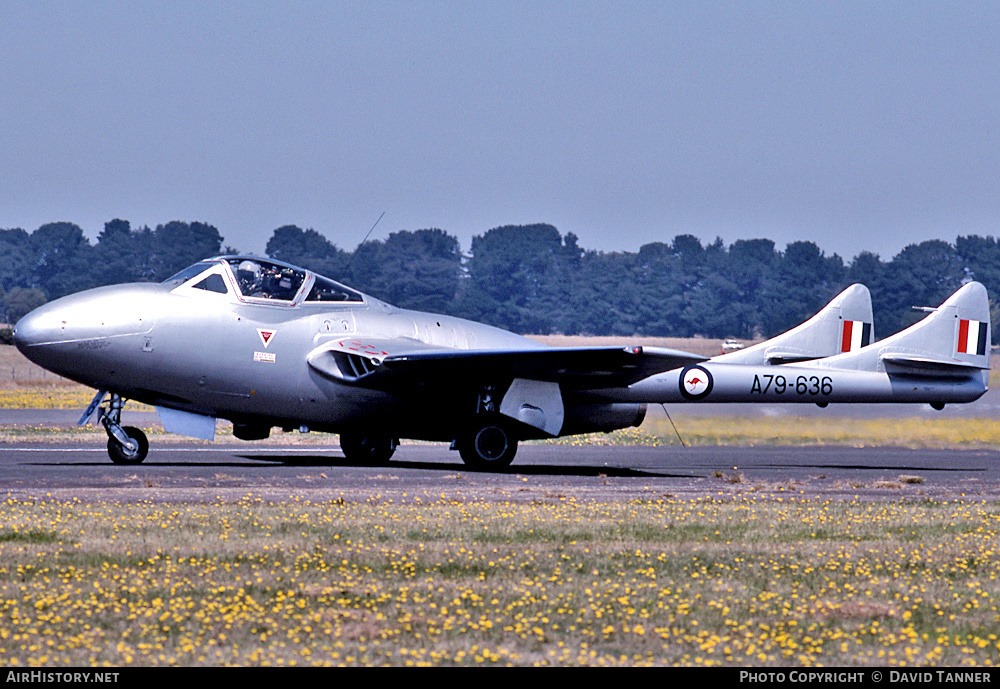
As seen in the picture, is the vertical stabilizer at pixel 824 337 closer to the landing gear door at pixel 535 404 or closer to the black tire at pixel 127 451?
the landing gear door at pixel 535 404

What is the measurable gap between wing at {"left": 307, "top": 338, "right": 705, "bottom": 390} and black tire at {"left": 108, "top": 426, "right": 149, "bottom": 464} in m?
2.81

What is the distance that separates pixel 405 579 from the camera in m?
8.56

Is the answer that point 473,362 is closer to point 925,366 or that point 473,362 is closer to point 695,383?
point 695,383

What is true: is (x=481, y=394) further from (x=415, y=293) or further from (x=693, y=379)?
(x=415, y=293)

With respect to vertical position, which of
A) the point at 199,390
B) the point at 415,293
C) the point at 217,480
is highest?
the point at 415,293

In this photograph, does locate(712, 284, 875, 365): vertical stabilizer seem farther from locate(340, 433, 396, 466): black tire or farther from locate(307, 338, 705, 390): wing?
locate(340, 433, 396, 466): black tire

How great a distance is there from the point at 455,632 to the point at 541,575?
202 centimetres

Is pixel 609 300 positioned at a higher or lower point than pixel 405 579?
higher

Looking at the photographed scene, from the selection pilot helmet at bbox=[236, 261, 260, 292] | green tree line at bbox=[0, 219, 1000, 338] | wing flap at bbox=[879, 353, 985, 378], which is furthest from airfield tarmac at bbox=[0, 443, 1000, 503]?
green tree line at bbox=[0, 219, 1000, 338]

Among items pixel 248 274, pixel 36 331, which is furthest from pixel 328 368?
pixel 36 331

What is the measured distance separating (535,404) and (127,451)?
6.21 m

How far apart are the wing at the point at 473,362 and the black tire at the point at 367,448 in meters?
1.85

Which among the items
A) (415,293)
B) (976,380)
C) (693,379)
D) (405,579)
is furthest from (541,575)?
(415,293)

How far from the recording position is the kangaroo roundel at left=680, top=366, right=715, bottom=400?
22.0 metres
